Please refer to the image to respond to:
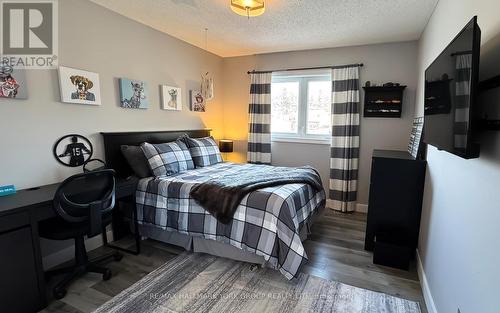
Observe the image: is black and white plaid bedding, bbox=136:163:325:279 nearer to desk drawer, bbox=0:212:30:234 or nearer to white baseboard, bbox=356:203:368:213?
desk drawer, bbox=0:212:30:234

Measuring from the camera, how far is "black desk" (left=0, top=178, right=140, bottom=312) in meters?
1.64

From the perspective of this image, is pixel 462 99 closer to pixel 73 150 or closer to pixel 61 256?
pixel 73 150

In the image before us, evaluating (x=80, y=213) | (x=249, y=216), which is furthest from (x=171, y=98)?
(x=249, y=216)

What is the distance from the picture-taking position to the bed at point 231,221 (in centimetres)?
213

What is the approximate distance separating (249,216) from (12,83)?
2196 millimetres

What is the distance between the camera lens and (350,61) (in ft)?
12.5

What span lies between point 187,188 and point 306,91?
266cm

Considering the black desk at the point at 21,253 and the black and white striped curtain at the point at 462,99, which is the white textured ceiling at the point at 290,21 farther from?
the black desk at the point at 21,253

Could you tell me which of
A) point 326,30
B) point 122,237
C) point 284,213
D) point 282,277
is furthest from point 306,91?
point 122,237

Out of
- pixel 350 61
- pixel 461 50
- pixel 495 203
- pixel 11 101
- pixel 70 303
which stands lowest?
pixel 70 303

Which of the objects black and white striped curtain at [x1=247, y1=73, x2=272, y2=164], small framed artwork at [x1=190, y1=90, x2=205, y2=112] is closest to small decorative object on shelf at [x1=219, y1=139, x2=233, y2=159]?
black and white striped curtain at [x1=247, y1=73, x2=272, y2=164]

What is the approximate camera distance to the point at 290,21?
2920 millimetres

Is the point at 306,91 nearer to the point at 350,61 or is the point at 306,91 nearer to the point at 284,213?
the point at 350,61

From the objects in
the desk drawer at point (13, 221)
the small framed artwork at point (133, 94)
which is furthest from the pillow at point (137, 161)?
the desk drawer at point (13, 221)
